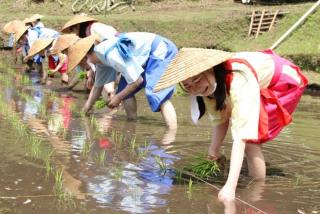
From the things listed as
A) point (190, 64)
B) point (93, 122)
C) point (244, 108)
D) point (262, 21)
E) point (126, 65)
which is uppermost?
point (190, 64)

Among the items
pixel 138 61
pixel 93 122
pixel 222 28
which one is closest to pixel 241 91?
pixel 138 61

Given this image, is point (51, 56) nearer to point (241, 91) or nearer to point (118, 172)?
point (118, 172)

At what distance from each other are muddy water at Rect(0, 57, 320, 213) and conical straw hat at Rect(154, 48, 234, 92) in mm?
590

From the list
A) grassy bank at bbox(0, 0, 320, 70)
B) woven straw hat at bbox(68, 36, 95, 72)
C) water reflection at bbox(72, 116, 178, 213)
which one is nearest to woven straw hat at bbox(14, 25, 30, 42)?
grassy bank at bbox(0, 0, 320, 70)

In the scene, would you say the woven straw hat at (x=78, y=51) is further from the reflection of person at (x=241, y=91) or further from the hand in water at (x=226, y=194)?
the hand in water at (x=226, y=194)

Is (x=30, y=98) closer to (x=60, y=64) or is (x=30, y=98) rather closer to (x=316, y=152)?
(x=60, y=64)

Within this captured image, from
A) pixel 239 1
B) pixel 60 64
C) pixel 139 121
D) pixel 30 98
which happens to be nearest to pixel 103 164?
Answer: pixel 139 121

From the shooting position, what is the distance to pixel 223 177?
11.2 feet

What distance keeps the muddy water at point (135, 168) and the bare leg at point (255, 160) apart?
0.06m

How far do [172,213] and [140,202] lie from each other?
0.69ft

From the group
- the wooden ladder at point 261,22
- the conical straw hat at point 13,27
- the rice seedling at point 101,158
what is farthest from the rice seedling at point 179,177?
the wooden ladder at point 261,22

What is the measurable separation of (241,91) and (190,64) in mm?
298

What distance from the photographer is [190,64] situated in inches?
114

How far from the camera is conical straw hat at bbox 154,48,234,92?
112 inches
